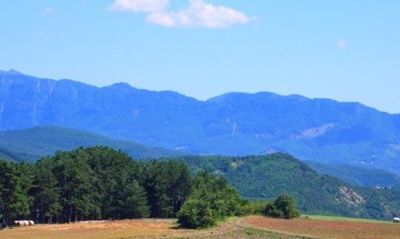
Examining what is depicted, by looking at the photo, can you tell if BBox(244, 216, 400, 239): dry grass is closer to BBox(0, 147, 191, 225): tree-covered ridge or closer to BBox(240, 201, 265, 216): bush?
BBox(240, 201, 265, 216): bush

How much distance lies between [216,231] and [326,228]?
17.5m

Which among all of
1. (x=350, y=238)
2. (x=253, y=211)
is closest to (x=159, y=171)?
(x=253, y=211)

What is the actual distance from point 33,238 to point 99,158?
44.3 meters

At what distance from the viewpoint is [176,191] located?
428 ft

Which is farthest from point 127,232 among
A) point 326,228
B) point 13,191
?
point 326,228

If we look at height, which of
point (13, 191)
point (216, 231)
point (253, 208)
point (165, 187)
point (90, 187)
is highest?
point (165, 187)

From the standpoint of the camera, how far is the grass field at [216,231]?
89938 millimetres

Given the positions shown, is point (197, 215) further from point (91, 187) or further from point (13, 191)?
point (13, 191)

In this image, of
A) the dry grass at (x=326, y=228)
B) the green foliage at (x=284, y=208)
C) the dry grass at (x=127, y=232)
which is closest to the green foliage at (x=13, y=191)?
the dry grass at (x=127, y=232)

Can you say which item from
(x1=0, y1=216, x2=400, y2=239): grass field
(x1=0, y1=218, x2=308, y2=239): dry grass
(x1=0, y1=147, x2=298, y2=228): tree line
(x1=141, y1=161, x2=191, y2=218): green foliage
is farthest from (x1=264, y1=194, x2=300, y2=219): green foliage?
(x1=0, y1=218, x2=308, y2=239): dry grass

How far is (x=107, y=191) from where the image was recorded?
123 m

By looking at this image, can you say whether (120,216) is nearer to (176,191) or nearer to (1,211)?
(176,191)

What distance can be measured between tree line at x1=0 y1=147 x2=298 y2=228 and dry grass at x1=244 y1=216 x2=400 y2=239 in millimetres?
6904

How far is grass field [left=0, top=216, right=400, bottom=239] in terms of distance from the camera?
89938mm
